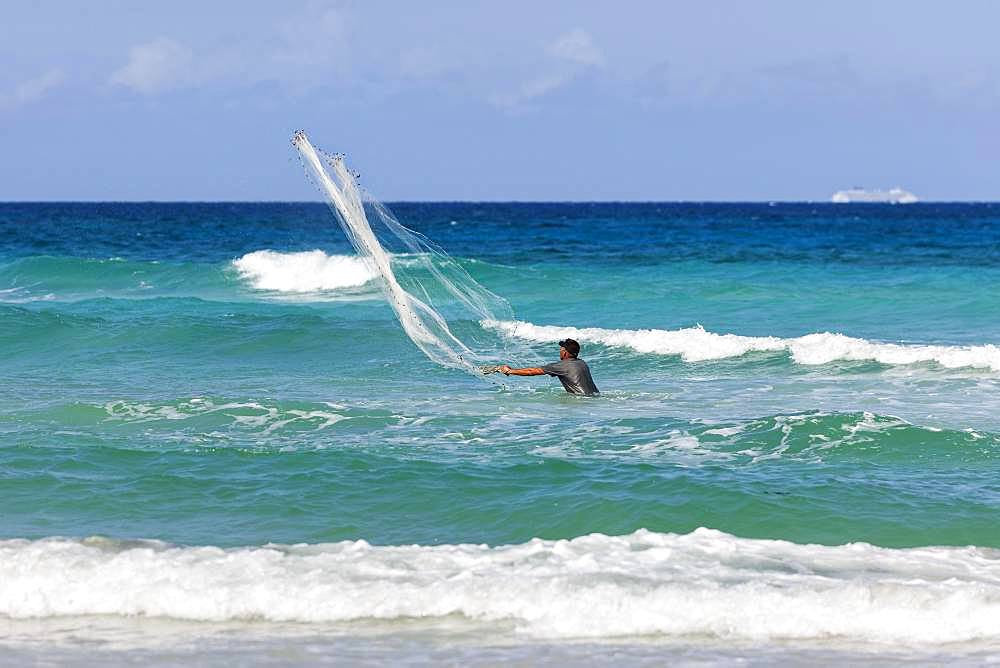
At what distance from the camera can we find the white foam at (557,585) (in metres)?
8.97

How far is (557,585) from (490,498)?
2839 millimetres

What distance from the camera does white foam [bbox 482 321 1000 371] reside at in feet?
67.2

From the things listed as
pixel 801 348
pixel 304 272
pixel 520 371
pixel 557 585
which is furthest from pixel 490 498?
pixel 304 272

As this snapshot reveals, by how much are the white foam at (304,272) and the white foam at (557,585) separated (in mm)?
28881

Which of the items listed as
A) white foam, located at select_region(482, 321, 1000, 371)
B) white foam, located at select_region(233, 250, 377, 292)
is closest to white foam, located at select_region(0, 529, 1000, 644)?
white foam, located at select_region(482, 321, 1000, 371)

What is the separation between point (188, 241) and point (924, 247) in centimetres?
3336

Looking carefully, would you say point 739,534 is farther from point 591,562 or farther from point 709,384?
point 709,384

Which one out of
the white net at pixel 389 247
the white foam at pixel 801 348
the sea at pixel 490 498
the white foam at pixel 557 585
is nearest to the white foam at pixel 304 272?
the sea at pixel 490 498

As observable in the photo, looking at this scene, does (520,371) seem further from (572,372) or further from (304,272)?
(304,272)

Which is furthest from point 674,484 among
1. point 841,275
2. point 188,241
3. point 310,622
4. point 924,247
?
point 188,241

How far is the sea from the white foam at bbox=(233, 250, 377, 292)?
13143 mm

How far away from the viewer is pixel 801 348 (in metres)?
21.8

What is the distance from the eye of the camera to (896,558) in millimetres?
10359

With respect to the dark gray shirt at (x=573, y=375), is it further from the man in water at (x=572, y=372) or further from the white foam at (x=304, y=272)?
the white foam at (x=304, y=272)
